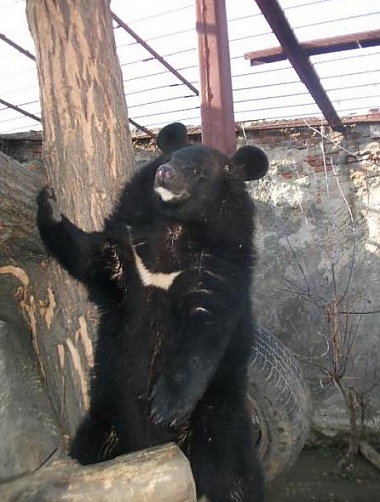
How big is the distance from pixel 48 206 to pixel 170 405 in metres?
0.82

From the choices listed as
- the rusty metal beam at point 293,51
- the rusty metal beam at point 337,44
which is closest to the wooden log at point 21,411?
the rusty metal beam at point 293,51

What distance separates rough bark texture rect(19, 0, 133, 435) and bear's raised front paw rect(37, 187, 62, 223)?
0.11 ft

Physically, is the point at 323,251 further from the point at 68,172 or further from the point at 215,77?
the point at 68,172

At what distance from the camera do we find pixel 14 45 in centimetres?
425

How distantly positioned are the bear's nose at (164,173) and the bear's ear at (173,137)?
0.35 metres

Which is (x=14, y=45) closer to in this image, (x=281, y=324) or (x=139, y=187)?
(x=139, y=187)

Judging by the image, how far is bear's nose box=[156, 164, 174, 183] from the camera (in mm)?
2324

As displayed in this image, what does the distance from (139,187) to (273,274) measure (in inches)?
136

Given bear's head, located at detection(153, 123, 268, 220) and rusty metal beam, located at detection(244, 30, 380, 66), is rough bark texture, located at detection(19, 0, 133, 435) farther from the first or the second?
rusty metal beam, located at detection(244, 30, 380, 66)

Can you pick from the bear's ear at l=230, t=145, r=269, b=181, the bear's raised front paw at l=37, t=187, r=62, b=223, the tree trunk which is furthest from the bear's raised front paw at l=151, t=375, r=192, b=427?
the bear's ear at l=230, t=145, r=269, b=181

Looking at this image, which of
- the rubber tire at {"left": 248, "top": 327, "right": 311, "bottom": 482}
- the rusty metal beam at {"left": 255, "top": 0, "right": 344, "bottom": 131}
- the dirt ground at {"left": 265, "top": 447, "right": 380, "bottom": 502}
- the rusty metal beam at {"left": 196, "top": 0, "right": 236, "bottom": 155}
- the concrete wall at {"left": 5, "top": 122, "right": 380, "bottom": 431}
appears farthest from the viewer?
the concrete wall at {"left": 5, "top": 122, "right": 380, "bottom": 431}

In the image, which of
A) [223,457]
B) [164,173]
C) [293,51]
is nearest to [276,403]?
[223,457]

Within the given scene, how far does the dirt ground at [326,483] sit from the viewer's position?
4.53 m

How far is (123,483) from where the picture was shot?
1.52 m
